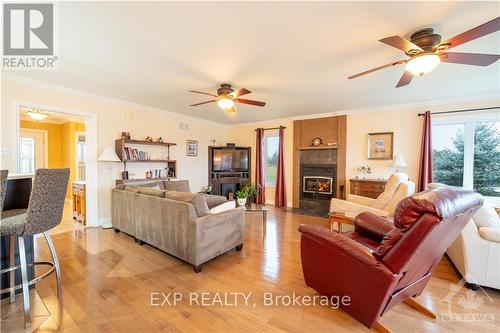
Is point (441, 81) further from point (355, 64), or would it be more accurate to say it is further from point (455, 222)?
point (455, 222)

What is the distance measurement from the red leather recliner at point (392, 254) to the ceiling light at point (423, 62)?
1254 mm

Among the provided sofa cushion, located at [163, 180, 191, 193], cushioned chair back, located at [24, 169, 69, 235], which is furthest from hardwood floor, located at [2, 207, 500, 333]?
sofa cushion, located at [163, 180, 191, 193]

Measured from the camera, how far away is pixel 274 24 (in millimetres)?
1913

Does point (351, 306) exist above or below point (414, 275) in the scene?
below

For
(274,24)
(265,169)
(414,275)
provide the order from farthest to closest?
(265,169), (274,24), (414,275)

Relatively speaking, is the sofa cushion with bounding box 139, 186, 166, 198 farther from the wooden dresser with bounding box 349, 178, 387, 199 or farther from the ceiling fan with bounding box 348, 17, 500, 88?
the wooden dresser with bounding box 349, 178, 387, 199

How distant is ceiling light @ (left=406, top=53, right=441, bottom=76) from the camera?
197 centimetres

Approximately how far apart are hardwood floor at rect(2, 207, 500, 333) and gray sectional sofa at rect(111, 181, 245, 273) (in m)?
0.18

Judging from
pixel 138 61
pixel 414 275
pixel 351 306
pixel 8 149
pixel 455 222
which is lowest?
pixel 351 306

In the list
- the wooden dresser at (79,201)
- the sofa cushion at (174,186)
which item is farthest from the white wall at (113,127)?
the sofa cushion at (174,186)

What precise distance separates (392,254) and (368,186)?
3.58m

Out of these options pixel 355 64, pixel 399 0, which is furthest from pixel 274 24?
pixel 355 64

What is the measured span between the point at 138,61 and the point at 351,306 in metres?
3.29

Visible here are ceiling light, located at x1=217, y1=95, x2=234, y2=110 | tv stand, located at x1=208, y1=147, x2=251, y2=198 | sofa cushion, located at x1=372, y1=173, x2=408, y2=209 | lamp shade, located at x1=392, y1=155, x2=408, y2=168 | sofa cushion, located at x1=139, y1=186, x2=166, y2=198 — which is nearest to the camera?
sofa cushion, located at x1=139, y1=186, x2=166, y2=198
